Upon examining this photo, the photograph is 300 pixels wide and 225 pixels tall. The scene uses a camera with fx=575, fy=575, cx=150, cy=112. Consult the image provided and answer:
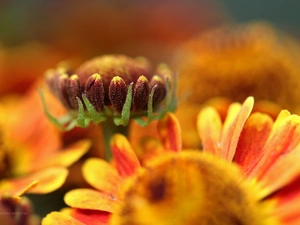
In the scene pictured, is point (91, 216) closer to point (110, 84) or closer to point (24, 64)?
point (110, 84)

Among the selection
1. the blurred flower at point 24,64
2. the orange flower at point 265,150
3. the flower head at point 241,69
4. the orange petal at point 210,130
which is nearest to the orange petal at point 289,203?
the orange flower at point 265,150

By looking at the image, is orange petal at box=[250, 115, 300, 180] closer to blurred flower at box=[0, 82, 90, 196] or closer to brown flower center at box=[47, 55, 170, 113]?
brown flower center at box=[47, 55, 170, 113]

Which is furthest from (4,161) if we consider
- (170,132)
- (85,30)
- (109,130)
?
(85,30)

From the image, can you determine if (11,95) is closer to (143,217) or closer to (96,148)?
(96,148)

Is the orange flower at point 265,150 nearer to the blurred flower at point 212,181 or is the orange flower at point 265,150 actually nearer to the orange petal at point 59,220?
the blurred flower at point 212,181

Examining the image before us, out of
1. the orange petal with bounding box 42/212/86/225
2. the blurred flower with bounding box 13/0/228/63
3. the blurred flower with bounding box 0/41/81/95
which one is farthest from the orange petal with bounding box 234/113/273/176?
the blurred flower with bounding box 13/0/228/63
